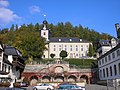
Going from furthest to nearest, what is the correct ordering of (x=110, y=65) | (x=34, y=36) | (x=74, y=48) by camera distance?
(x=74, y=48), (x=34, y=36), (x=110, y=65)

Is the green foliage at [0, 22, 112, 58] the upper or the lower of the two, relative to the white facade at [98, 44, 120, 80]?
upper

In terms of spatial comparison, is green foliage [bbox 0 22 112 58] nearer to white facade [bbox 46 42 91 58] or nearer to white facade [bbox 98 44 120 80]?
white facade [bbox 46 42 91 58]

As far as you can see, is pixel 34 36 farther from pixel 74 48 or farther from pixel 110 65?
pixel 110 65

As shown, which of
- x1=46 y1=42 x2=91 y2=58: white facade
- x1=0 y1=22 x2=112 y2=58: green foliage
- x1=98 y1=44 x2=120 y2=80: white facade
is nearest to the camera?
x1=98 y1=44 x2=120 y2=80: white facade

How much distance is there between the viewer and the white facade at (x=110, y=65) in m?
38.0

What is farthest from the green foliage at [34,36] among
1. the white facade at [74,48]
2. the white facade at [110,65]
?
the white facade at [110,65]

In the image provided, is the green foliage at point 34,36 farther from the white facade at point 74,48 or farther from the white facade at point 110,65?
the white facade at point 110,65

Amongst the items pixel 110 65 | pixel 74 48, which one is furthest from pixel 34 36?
pixel 110 65

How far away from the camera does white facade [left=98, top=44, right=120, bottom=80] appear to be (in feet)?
125

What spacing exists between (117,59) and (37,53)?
116ft

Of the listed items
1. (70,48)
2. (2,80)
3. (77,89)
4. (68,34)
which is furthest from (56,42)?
(77,89)

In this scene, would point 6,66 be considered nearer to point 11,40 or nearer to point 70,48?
point 11,40

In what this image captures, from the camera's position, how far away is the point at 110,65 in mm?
42969

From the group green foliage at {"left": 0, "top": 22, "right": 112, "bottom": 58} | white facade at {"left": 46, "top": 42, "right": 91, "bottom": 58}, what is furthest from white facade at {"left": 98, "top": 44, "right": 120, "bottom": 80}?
white facade at {"left": 46, "top": 42, "right": 91, "bottom": 58}
